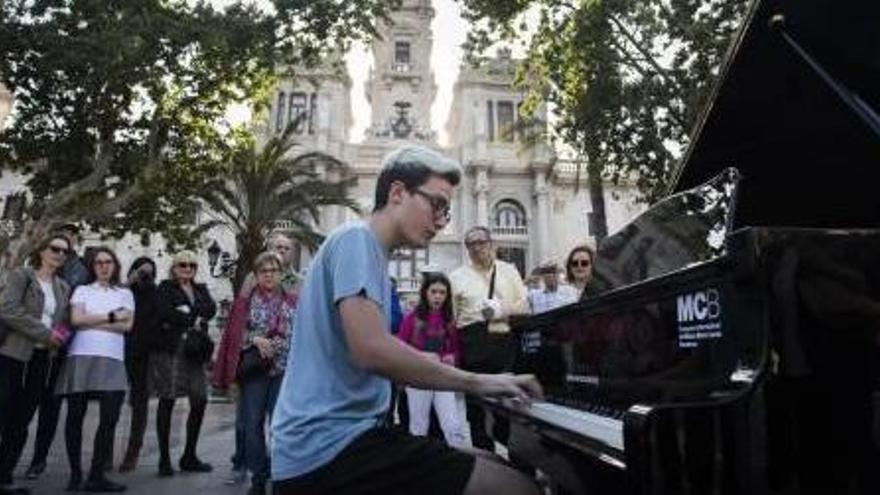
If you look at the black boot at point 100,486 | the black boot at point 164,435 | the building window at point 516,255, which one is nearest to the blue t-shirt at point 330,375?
the black boot at point 100,486

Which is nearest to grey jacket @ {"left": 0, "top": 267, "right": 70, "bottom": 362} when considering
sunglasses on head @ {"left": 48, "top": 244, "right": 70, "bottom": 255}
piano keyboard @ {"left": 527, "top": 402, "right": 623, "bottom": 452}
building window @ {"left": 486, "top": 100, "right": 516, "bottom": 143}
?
sunglasses on head @ {"left": 48, "top": 244, "right": 70, "bottom": 255}

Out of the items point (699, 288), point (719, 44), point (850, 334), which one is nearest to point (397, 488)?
point (699, 288)

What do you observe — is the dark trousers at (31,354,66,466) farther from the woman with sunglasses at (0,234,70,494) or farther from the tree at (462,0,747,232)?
the tree at (462,0,747,232)

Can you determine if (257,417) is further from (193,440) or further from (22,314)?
(22,314)

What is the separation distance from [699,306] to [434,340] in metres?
4.65

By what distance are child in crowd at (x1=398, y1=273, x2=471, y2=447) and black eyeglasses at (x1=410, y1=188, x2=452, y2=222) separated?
425 cm

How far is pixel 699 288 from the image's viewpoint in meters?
2.30

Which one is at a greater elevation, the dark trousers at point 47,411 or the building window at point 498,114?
the building window at point 498,114

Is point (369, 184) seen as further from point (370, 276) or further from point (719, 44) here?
point (370, 276)

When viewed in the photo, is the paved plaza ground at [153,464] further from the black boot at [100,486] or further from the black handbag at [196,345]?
the black handbag at [196,345]

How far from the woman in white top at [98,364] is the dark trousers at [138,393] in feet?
2.18

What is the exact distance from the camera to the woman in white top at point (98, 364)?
649 cm

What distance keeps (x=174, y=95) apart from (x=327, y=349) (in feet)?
55.4

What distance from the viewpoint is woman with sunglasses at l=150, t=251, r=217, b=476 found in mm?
7570
